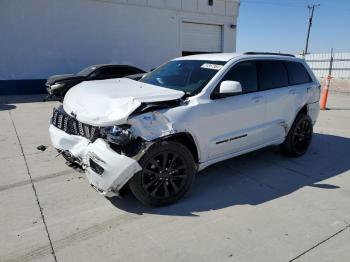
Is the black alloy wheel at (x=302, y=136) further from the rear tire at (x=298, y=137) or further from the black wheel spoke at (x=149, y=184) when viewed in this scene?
the black wheel spoke at (x=149, y=184)

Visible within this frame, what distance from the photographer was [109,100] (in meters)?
3.84

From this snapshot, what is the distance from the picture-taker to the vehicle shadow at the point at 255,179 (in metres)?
4.06

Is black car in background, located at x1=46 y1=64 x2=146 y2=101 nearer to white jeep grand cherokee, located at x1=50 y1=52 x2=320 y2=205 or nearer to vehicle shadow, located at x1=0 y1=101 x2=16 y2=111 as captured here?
vehicle shadow, located at x1=0 y1=101 x2=16 y2=111

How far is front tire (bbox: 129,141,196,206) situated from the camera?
3.74 metres

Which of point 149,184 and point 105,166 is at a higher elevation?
point 105,166

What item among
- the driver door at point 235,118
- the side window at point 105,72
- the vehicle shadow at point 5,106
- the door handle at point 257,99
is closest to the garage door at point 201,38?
the side window at point 105,72

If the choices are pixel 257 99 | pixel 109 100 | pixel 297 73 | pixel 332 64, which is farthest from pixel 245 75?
pixel 332 64

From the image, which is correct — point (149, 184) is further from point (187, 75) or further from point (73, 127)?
point (187, 75)

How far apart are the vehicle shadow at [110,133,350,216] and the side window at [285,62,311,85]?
134cm

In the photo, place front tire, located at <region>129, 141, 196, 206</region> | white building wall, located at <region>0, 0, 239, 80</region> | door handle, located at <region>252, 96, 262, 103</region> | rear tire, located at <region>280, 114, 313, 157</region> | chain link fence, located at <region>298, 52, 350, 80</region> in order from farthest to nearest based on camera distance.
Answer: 1. chain link fence, located at <region>298, 52, 350, 80</region>
2. white building wall, located at <region>0, 0, 239, 80</region>
3. rear tire, located at <region>280, 114, 313, 157</region>
4. door handle, located at <region>252, 96, 262, 103</region>
5. front tire, located at <region>129, 141, 196, 206</region>

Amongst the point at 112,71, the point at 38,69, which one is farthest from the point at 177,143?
the point at 38,69

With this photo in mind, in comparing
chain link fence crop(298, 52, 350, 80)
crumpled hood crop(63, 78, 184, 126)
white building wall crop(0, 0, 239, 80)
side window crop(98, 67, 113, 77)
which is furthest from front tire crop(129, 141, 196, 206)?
chain link fence crop(298, 52, 350, 80)

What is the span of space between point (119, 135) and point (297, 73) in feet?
12.3

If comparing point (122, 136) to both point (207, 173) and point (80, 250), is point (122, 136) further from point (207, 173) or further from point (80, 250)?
point (207, 173)
